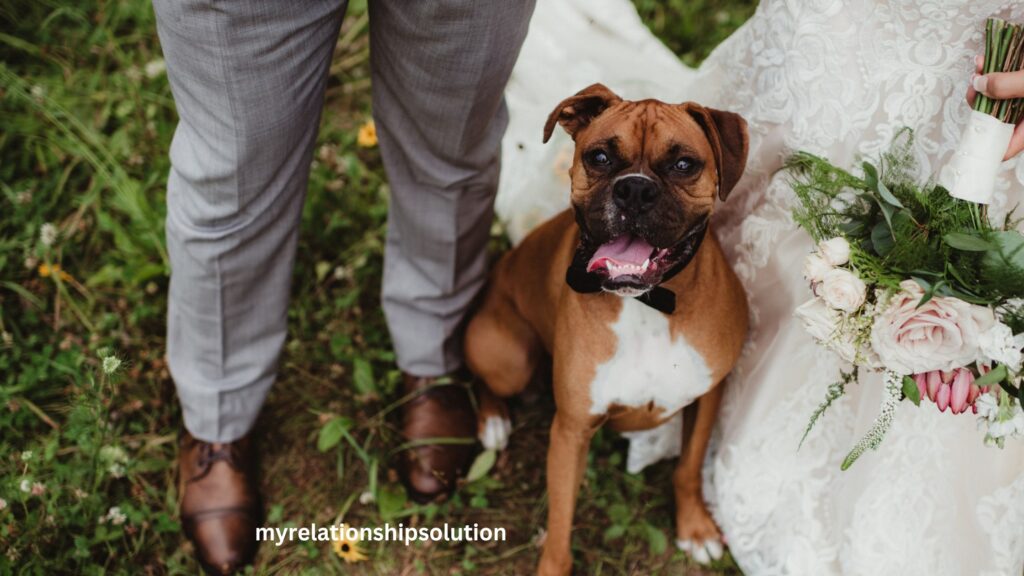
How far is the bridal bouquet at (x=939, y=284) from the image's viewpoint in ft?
6.12

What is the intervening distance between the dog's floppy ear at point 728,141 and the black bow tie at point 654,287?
5.7 inches

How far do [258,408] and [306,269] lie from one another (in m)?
0.94

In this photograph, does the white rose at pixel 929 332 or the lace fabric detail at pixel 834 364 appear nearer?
the white rose at pixel 929 332

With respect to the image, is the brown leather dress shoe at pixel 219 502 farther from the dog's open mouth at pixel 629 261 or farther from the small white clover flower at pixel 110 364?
the dog's open mouth at pixel 629 261

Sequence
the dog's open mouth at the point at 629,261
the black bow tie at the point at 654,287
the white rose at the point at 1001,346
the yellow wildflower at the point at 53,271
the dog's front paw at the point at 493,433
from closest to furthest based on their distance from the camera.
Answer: the white rose at the point at 1001,346 → the dog's open mouth at the point at 629,261 → the black bow tie at the point at 654,287 → the dog's front paw at the point at 493,433 → the yellow wildflower at the point at 53,271

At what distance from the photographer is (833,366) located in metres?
2.56

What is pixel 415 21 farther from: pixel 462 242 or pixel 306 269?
pixel 306 269

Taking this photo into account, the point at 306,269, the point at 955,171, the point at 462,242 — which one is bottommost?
the point at 306,269

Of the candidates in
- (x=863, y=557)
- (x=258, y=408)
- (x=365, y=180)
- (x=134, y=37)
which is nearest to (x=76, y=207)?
(x=134, y=37)

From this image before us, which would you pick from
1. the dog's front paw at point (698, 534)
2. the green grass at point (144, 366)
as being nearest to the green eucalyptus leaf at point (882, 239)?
the dog's front paw at point (698, 534)

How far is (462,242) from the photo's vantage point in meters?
2.96

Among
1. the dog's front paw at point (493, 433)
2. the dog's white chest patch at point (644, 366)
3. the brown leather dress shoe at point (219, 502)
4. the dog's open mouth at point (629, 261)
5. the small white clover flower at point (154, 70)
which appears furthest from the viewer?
the small white clover flower at point (154, 70)

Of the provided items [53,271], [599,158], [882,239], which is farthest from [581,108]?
[53,271]

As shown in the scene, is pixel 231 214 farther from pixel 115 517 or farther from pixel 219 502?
pixel 115 517
